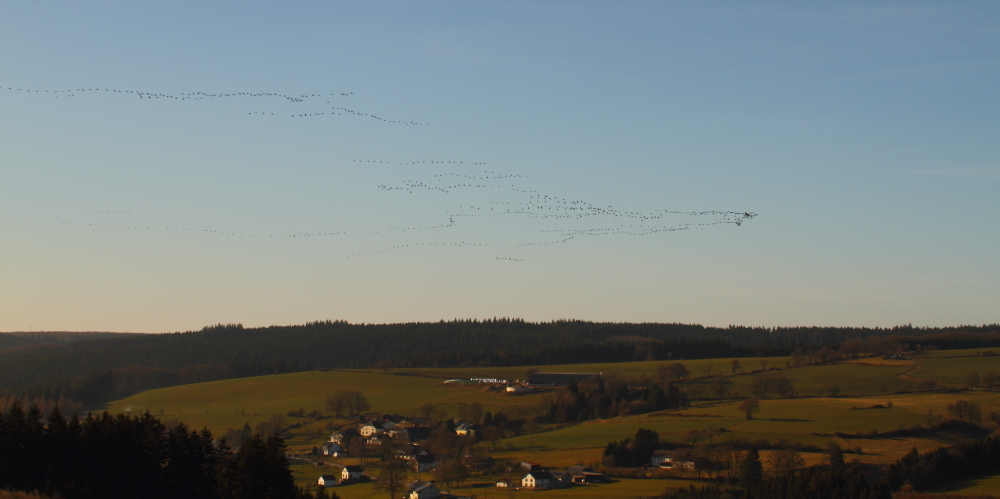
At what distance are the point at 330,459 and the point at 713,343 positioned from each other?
309 feet

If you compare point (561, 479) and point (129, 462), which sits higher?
point (129, 462)

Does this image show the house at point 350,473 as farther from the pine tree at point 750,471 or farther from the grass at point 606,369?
the grass at point 606,369

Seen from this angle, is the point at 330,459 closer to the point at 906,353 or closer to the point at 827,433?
the point at 827,433

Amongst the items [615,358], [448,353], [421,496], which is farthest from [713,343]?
[421,496]

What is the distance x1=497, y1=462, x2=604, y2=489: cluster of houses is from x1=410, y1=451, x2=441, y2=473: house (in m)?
10.3

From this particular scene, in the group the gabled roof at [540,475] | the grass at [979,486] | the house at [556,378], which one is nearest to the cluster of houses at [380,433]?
the gabled roof at [540,475]

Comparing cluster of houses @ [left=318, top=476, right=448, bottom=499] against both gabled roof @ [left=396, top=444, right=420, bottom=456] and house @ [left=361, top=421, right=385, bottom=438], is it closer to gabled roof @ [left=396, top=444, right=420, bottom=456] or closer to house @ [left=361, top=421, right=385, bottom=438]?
gabled roof @ [left=396, top=444, right=420, bottom=456]

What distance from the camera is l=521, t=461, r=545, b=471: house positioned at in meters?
68.8

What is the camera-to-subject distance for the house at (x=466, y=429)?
3487 inches

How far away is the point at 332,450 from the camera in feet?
271

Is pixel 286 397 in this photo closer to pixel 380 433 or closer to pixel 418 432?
pixel 380 433

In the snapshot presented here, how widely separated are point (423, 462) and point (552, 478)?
15.2 meters

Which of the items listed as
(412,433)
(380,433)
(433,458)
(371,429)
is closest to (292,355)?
(371,429)

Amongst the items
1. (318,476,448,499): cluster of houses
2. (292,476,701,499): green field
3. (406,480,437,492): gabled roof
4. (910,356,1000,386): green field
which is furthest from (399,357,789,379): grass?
(406,480,437,492): gabled roof
